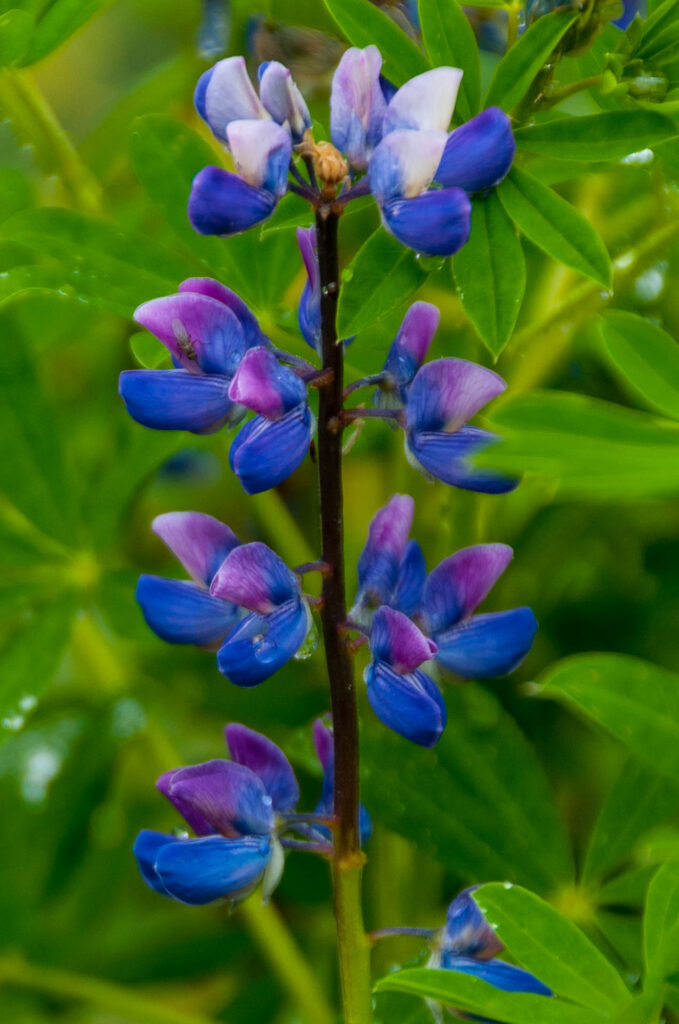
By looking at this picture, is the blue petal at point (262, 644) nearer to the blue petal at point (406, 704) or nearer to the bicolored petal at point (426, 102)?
the blue petal at point (406, 704)

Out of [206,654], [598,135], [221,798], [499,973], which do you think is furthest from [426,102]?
[206,654]

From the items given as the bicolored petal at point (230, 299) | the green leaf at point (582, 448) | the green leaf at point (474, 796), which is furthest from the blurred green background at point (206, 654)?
the green leaf at point (582, 448)

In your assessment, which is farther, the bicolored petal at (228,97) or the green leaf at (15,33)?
the green leaf at (15,33)

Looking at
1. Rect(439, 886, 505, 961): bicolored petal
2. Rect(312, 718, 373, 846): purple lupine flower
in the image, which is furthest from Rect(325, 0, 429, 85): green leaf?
Rect(439, 886, 505, 961): bicolored petal

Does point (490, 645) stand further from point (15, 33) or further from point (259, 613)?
point (15, 33)

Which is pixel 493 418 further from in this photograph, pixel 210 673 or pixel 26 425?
pixel 210 673
